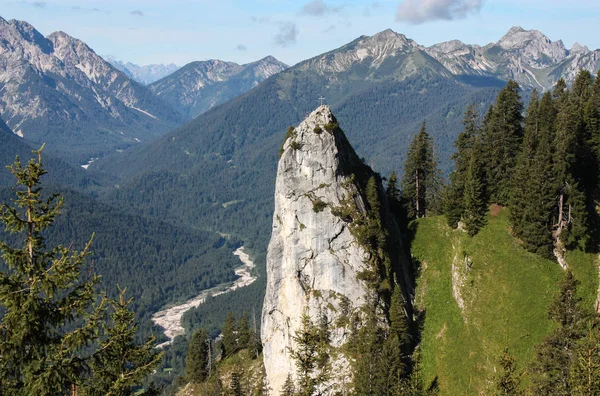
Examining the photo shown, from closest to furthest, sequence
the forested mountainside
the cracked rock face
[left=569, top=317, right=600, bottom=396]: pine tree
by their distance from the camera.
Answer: [left=569, top=317, right=600, bottom=396]: pine tree → the forested mountainside → the cracked rock face

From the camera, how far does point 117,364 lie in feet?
65.1

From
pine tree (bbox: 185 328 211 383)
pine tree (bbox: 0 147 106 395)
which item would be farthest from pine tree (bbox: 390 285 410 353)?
pine tree (bbox: 0 147 106 395)

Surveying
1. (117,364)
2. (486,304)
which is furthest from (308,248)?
(117,364)

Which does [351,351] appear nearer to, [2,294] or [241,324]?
[241,324]

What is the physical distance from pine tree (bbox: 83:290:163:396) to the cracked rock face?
4678cm

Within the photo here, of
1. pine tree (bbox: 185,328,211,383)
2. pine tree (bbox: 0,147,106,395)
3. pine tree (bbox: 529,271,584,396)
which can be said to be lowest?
pine tree (bbox: 185,328,211,383)

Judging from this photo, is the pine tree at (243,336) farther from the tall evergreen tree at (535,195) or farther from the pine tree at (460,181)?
the tall evergreen tree at (535,195)

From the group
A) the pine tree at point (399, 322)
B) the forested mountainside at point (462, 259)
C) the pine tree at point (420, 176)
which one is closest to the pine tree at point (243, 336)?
the forested mountainside at point (462, 259)

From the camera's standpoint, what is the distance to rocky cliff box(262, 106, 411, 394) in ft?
216

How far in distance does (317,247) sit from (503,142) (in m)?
31.5

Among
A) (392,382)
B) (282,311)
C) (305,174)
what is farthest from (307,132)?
(392,382)

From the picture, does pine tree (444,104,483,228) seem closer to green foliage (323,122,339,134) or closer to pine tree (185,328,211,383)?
green foliage (323,122,339,134)

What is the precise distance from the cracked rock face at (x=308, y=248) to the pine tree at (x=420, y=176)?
15.8 m

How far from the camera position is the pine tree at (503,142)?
68688 millimetres
